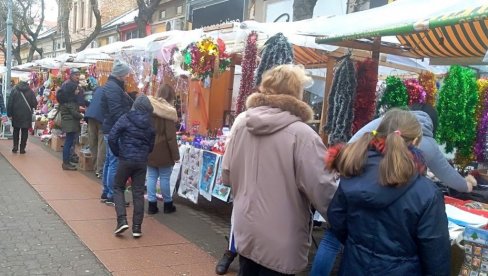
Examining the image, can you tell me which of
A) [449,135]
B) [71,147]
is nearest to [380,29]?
[449,135]

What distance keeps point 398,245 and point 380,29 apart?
2.28 m

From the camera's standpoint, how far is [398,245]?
2430 mm

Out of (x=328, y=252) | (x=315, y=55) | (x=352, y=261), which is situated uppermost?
(x=315, y=55)

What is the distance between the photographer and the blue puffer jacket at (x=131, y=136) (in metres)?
5.37

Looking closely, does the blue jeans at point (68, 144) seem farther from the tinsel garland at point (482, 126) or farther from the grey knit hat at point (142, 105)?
the tinsel garland at point (482, 126)

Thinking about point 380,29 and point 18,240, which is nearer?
point 380,29

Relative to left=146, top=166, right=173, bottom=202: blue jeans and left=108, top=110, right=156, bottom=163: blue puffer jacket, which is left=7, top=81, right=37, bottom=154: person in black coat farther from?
left=108, top=110, right=156, bottom=163: blue puffer jacket

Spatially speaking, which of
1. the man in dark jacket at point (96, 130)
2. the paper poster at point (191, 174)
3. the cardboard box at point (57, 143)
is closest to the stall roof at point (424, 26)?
the paper poster at point (191, 174)

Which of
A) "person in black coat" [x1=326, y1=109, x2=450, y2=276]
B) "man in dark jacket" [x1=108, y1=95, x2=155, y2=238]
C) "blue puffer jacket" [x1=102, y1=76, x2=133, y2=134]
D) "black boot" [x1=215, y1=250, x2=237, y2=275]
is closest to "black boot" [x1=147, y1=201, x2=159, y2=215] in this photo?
"man in dark jacket" [x1=108, y1=95, x2=155, y2=238]

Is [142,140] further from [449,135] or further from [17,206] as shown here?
[449,135]

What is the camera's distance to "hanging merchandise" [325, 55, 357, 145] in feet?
16.8

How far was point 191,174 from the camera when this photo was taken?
6.93 m

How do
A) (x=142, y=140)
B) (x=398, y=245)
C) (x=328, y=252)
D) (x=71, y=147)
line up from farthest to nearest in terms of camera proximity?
1. (x=71, y=147)
2. (x=142, y=140)
3. (x=328, y=252)
4. (x=398, y=245)

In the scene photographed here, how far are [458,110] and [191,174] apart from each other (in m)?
3.51
